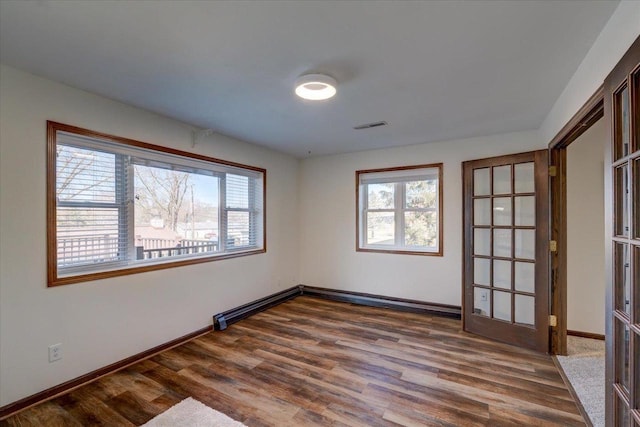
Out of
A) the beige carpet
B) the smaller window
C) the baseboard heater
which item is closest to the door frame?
→ the beige carpet

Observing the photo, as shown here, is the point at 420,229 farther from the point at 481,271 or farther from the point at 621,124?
the point at 621,124

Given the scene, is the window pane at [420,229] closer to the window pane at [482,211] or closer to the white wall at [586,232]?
the window pane at [482,211]

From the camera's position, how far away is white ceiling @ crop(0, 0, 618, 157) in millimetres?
1491

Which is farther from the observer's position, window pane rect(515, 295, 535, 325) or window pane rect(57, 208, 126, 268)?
window pane rect(515, 295, 535, 325)

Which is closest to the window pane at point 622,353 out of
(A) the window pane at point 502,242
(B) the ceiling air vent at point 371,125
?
(A) the window pane at point 502,242

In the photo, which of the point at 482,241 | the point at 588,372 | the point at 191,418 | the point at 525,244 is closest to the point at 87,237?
the point at 191,418

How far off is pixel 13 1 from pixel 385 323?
4091 millimetres

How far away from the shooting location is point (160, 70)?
6.84ft

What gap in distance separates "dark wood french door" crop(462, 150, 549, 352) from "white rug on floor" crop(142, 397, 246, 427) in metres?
2.83

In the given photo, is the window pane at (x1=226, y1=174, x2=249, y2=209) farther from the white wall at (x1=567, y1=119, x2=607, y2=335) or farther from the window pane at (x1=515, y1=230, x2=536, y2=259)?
the white wall at (x1=567, y1=119, x2=607, y2=335)

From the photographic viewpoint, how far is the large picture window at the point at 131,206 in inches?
93.2

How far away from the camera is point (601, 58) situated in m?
1.68

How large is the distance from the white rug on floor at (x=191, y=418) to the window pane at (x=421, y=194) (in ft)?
11.2

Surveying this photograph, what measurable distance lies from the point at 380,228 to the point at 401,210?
44 centimetres
